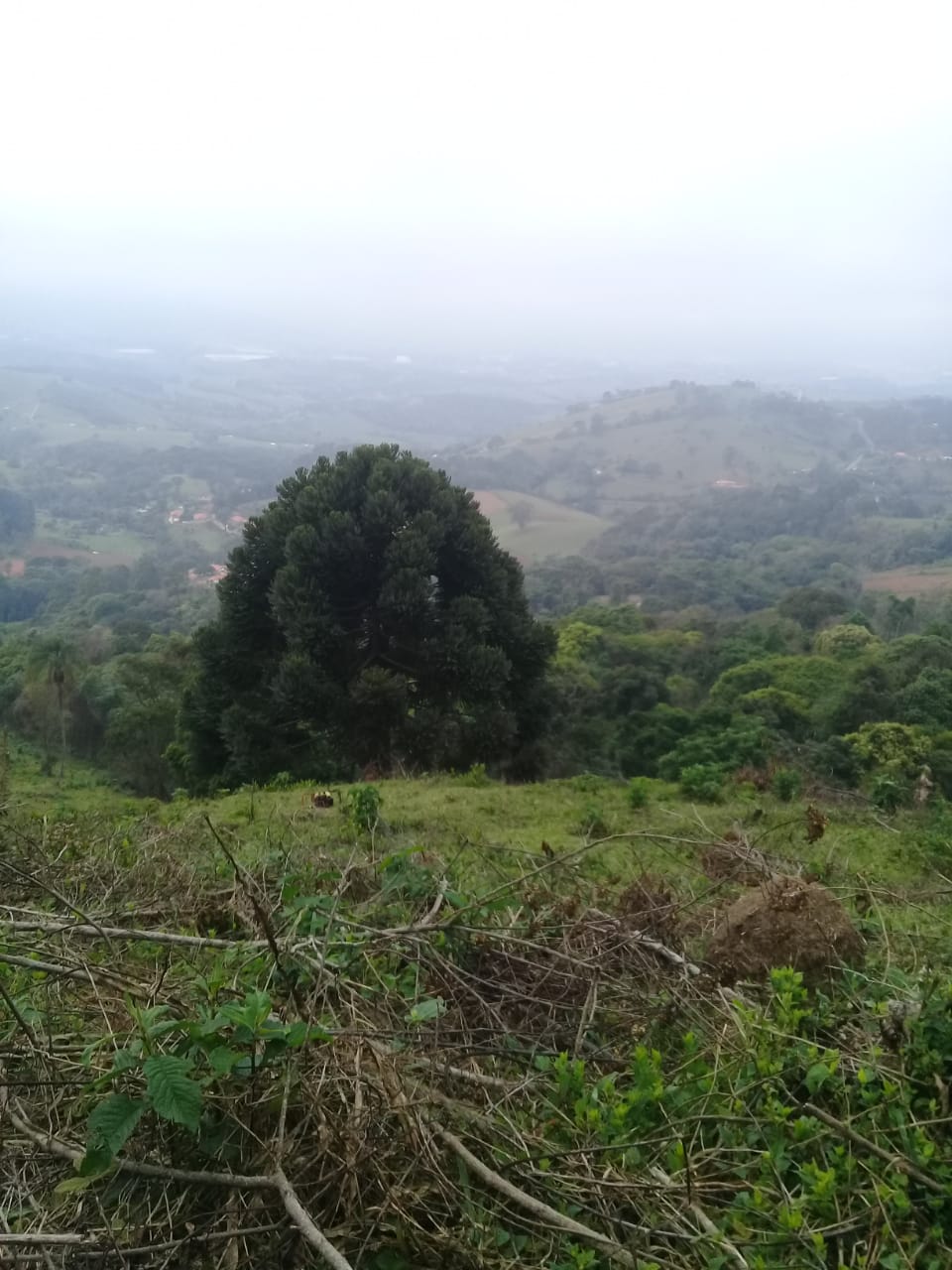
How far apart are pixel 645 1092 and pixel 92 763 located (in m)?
19.9

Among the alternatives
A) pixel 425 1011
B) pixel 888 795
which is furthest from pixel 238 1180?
pixel 888 795

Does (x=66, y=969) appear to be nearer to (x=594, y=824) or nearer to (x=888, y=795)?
(x=594, y=824)

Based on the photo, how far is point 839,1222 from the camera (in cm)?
187

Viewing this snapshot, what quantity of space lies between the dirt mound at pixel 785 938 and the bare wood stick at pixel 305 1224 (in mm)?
1770

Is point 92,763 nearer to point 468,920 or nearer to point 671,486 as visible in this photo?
point 468,920

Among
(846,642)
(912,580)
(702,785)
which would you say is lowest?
(912,580)

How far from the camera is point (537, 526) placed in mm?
64125

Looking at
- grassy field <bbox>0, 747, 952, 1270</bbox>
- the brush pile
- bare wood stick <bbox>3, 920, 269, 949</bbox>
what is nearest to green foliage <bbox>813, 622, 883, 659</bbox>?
grassy field <bbox>0, 747, 952, 1270</bbox>

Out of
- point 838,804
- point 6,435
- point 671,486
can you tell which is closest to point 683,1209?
point 838,804

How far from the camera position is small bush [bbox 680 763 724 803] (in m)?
8.87

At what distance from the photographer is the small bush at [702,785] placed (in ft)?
29.1

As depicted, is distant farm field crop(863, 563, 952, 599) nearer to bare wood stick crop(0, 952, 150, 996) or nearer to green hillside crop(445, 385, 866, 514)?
green hillside crop(445, 385, 866, 514)

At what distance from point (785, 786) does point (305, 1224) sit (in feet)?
26.4

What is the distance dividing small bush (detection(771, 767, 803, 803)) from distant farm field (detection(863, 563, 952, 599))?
35323 mm
